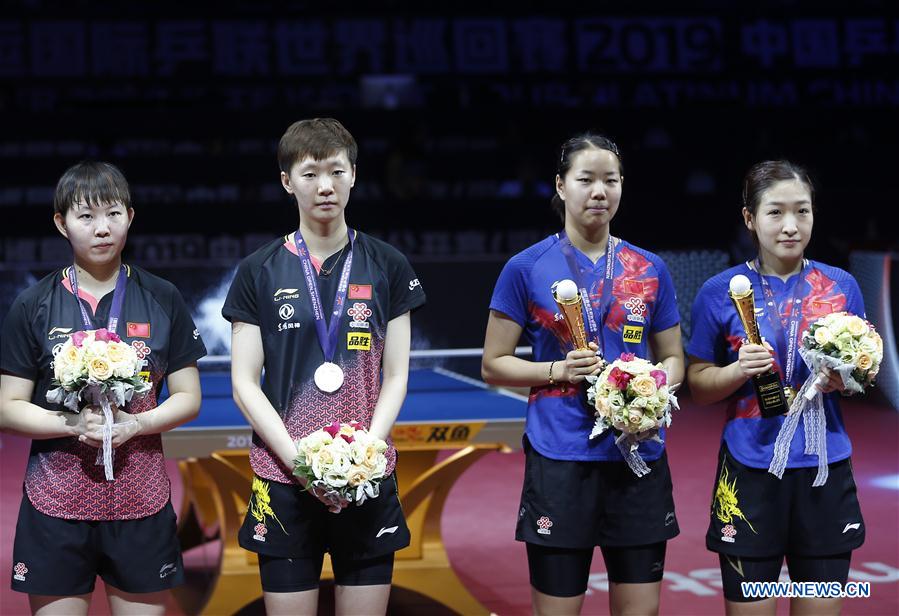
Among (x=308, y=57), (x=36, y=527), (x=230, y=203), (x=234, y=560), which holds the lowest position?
(x=234, y=560)

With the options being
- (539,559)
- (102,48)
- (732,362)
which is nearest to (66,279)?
(539,559)

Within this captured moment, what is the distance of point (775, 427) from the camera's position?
3.57 m

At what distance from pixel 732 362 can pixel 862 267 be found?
6.65 m

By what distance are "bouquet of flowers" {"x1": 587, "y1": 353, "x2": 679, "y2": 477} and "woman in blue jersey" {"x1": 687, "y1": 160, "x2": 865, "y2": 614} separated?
0.30m

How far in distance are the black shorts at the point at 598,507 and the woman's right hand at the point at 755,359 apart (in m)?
0.40

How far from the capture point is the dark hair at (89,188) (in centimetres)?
338

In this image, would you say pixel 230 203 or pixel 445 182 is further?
pixel 445 182

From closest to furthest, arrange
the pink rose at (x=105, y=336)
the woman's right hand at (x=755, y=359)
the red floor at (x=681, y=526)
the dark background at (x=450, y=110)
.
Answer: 1. the pink rose at (x=105, y=336)
2. the woman's right hand at (x=755, y=359)
3. the red floor at (x=681, y=526)
4. the dark background at (x=450, y=110)

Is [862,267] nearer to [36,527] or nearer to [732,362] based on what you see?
[732,362]

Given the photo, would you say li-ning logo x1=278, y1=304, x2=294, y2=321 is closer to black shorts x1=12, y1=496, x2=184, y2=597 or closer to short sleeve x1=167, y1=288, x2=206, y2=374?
short sleeve x1=167, y1=288, x2=206, y2=374

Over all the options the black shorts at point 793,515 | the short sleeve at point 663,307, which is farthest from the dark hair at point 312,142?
the black shorts at point 793,515

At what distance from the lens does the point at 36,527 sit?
3.36 meters

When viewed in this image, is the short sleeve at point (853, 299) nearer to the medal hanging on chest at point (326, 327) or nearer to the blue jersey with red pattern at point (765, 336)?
the blue jersey with red pattern at point (765, 336)

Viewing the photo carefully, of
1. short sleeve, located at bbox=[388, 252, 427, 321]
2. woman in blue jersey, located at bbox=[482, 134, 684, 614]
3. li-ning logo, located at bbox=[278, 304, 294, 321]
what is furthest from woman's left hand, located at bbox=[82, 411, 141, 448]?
woman in blue jersey, located at bbox=[482, 134, 684, 614]
